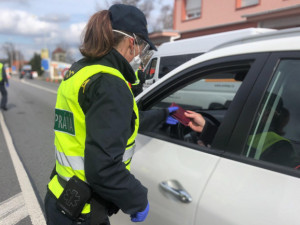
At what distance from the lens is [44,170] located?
14.8 ft

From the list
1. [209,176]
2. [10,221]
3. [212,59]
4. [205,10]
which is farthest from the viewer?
[205,10]

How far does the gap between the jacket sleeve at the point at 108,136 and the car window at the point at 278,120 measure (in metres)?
0.59

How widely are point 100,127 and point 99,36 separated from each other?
45cm

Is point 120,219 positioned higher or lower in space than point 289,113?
lower

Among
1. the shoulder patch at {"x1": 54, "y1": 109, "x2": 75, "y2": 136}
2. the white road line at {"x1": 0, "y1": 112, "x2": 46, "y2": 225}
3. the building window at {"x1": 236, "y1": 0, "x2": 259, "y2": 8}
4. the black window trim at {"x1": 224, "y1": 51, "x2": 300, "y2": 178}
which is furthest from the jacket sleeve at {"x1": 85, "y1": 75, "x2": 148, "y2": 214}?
the building window at {"x1": 236, "y1": 0, "x2": 259, "y2": 8}

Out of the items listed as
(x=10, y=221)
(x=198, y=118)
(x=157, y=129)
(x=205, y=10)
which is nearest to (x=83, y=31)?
(x=157, y=129)

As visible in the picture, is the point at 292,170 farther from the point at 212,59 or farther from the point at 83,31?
the point at 83,31

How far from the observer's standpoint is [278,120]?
5.07 feet

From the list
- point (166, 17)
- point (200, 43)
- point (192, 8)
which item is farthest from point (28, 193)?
point (166, 17)

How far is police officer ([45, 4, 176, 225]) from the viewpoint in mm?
1218

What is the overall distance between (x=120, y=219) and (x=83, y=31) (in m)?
1.19

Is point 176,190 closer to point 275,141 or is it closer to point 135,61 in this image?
point 275,141

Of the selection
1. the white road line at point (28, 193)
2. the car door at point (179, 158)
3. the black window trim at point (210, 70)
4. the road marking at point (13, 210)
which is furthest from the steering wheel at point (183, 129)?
the road marking at point (13, 210)

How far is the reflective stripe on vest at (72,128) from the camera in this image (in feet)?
4.34
